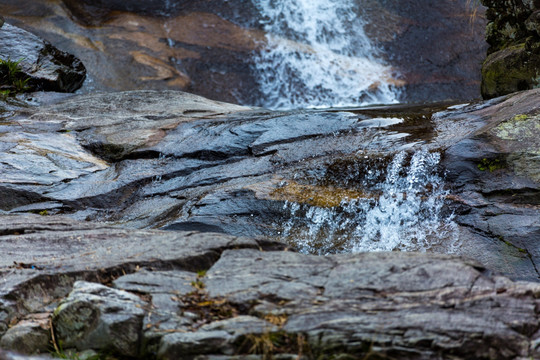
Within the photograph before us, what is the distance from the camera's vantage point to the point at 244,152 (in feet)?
22.9

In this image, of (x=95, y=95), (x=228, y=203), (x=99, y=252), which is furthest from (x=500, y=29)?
(x=99, y=252)

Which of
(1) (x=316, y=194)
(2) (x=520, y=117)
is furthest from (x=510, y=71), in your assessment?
(1) (x=316, y=194)

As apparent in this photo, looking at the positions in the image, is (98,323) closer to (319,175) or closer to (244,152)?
(319,175)

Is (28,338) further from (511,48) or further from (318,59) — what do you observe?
(318,59)

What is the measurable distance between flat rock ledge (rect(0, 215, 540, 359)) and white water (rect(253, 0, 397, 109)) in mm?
9312

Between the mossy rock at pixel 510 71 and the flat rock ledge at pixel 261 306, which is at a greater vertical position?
the mossy rock at pixel 510 71

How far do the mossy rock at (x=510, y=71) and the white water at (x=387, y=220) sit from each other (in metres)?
2.73

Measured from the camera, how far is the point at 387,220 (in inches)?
228

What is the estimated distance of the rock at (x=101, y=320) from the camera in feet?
9.71

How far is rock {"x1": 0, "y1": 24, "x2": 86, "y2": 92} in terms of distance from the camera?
10359 millimetres

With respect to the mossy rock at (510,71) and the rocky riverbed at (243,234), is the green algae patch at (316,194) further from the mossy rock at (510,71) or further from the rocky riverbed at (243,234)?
the mossy rock at (510,71)

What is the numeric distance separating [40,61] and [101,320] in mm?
8898

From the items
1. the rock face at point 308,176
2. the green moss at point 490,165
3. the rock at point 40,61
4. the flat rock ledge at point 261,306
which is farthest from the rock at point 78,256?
the rock at point 40,61

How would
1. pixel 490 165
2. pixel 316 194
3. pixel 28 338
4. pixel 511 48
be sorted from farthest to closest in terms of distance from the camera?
1. pixel 511 48
2. pixel 316 194
3. pixel 490 165
4. pixel 28 338
